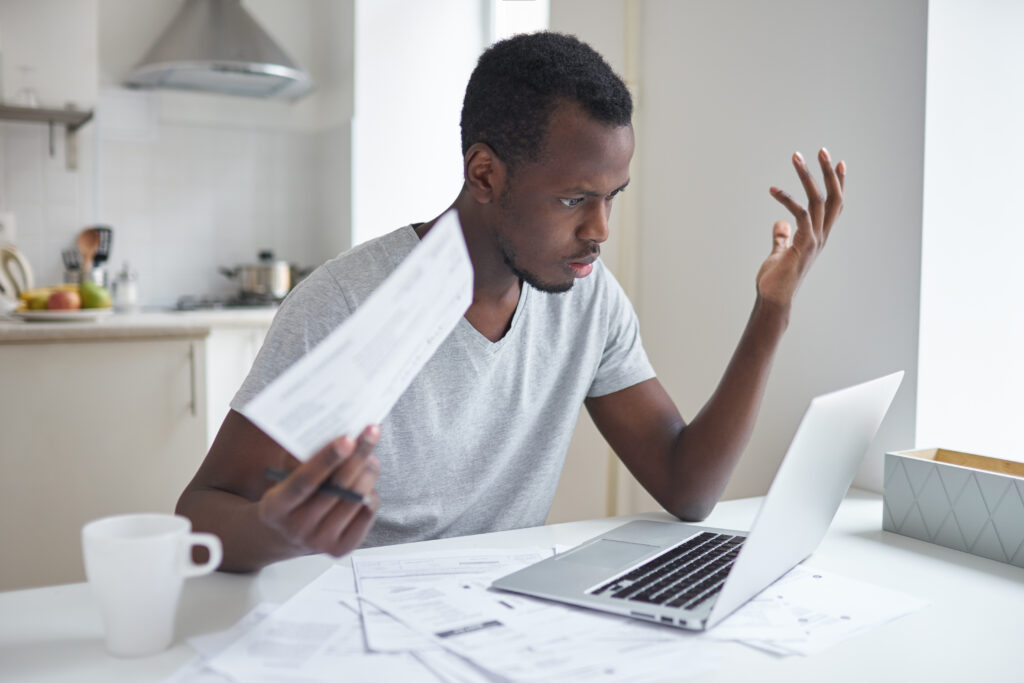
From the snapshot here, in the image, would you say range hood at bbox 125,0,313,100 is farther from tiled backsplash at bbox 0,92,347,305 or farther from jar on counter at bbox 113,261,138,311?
jar on counter at bbox 113,261,138,311

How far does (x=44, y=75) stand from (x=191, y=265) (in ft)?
2.72

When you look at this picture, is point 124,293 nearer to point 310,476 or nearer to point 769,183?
point 769,183

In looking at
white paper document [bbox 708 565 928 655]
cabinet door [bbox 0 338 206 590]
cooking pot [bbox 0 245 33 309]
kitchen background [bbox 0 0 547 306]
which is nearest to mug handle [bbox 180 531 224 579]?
white paper document [bbox 708 565 928 655]

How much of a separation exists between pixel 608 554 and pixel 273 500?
40 cm

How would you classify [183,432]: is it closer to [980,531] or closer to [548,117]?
[548,117]

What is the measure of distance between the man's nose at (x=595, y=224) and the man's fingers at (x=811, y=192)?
25 cm

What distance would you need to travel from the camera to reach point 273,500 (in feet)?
2.13

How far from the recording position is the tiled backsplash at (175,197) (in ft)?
9.61

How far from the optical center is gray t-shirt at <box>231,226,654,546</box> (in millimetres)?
1075

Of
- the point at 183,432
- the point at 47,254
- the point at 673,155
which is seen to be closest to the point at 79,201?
the point at 47,254

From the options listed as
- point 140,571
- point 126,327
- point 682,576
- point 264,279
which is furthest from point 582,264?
point 264,279

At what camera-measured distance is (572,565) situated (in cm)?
87

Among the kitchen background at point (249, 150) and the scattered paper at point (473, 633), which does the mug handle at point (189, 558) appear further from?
the kitchen background at point (249, 150)

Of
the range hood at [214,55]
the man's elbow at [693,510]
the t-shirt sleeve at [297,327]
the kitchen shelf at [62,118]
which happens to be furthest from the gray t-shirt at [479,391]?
the kitchen shelf at [62,118]
